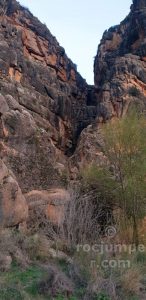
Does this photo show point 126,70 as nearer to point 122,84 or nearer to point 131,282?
point 122,84

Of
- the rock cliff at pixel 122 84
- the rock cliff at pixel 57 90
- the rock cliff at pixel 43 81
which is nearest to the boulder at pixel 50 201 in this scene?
the rock cliff at pixel 57 90

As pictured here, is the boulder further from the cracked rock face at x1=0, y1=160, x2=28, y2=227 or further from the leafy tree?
the leafy tree

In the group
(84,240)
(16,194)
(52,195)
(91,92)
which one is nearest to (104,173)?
(52,195)

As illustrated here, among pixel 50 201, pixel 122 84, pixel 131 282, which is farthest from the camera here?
pixel 122 84

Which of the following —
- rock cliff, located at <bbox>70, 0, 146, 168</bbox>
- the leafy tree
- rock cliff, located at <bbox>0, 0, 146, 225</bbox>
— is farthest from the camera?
rock cliff, located at <bbox>70, 0, 146, 168</bbox>

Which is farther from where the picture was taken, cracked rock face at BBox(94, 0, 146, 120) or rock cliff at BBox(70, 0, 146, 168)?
cracked rock face at BBox(94, 0, 146, 120)

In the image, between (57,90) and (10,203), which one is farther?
(57,90)

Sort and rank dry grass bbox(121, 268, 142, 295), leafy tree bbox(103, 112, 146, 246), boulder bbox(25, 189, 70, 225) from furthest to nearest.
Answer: leafy tree bbox(103, 112, 146, 246), boulder bbox(25, 189, 70, 225), dry grass bbox(121, 268, 142, 295)

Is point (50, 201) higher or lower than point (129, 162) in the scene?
lower

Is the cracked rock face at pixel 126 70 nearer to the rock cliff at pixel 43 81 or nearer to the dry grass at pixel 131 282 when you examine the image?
the rock cliff at pixel 43 81

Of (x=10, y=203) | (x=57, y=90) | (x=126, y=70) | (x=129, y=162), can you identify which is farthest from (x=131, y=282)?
(x=57, y=90)

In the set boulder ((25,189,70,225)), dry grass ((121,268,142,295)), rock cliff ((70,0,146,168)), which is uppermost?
rock cliff ((70,0,146,168))

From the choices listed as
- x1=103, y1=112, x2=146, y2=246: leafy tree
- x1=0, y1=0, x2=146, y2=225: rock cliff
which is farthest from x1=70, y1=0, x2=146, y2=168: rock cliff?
x1=103, y1=112, x2=146, y2=246: leafy tree

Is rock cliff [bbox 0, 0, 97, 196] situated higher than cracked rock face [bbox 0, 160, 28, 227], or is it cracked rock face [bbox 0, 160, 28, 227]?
rock cliff [bbox 0, 0, 97, 196]
